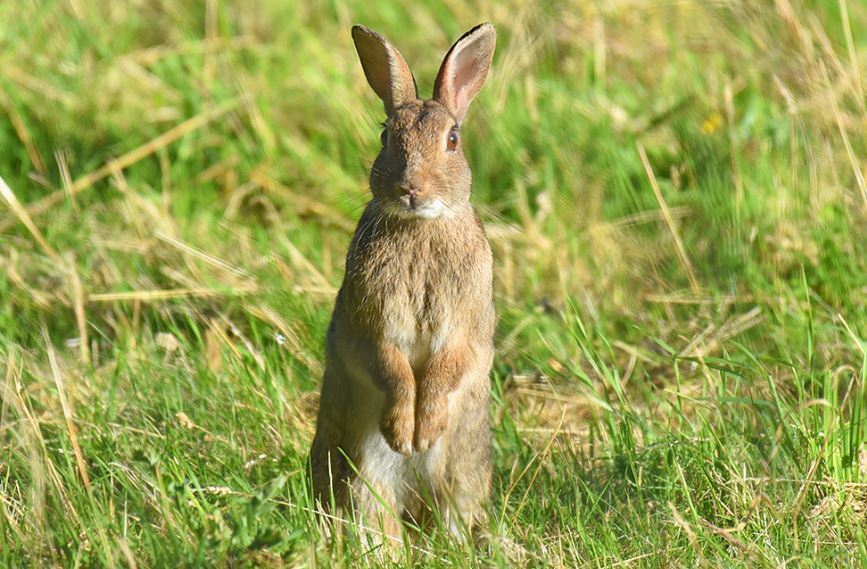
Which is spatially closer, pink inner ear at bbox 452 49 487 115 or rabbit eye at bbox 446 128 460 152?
rabbit eye at bbox 446 128 460 152

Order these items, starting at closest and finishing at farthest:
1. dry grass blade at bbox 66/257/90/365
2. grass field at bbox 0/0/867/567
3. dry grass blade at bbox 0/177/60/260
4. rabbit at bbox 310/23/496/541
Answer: grass field at bbox 0/0/867/567
rabbit at bbox 310/23/496/541
dry grass blade at bbox 0/177/60/260
dry grass blade at bbox 66/257/90/365

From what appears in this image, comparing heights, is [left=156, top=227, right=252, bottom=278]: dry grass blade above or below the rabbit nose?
below

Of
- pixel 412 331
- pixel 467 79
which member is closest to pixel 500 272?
pixel 467 79

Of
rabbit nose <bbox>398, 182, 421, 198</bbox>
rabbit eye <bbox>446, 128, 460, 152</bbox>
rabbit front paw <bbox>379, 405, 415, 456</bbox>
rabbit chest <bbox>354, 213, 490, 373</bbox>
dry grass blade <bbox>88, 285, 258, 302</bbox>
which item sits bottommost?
rabbit front paw <bbox>379, 405, 415, 456</bbox>

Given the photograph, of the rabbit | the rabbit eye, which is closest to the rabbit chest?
the rabbit

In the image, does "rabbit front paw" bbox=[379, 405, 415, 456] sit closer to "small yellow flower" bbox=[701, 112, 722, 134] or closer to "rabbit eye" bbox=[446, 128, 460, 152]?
"rabbit eye" bbox=[446, 128, 460, 152]

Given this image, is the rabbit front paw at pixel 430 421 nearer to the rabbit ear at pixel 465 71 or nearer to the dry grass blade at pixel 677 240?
the rabbit ear at pixel 465 71

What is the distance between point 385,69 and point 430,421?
3.29 feet

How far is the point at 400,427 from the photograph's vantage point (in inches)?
153

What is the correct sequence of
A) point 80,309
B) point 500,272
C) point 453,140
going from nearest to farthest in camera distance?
point 453,140, point 80,309, point 500,272

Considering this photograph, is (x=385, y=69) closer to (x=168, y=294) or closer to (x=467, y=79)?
(x=467, y=79)

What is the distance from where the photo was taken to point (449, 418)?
156 inches

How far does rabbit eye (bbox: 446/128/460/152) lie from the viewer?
3.90m

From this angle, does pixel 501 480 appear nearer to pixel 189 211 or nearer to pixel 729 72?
pixel 189 211
